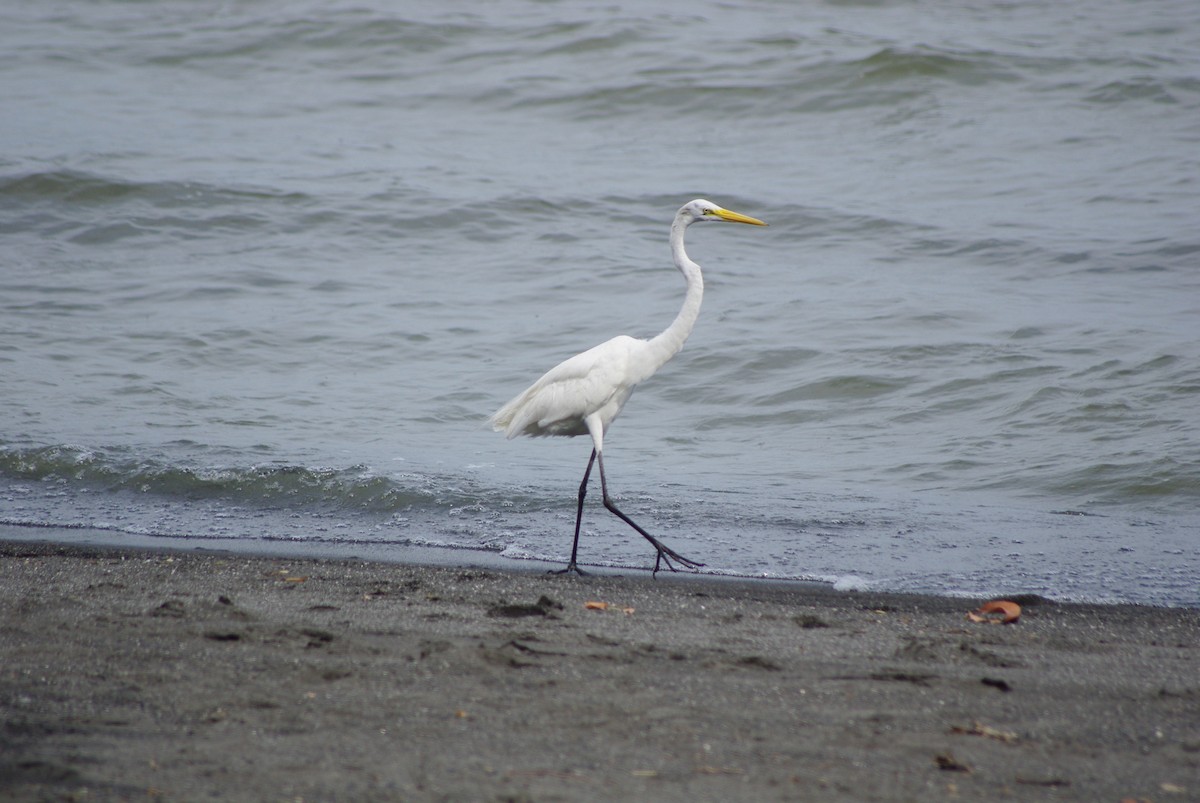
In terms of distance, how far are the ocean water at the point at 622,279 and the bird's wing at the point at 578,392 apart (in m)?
0.56

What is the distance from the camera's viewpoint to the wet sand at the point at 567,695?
273 cm

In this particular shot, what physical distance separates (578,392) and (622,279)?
582 centimetres

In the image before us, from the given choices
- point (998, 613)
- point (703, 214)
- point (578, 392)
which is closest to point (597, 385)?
point (578, 392)

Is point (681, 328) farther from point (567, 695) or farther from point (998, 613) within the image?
point (567, 695)

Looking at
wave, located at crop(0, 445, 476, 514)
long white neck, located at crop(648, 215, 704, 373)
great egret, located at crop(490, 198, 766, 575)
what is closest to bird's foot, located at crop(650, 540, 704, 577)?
great egret, located at crop(490, 198, 766, 575)

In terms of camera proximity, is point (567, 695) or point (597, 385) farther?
point (597, 385)

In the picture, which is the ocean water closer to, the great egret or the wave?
the wave

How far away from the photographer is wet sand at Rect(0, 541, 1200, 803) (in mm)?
2730

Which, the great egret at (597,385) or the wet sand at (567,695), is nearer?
the wet sand at (567,695)

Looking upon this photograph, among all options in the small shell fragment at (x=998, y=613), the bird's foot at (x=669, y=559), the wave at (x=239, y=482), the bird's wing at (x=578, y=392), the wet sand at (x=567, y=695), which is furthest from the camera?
the wave at (x=239, y=482)

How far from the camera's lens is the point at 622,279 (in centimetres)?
1198

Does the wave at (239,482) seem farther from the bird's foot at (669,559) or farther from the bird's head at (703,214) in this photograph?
the bird's head at (703,214)

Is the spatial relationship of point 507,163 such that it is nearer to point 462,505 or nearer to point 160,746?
point 462,505

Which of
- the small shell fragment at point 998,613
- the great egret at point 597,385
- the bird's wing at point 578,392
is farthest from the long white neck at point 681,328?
the small shell fragment at point 998,613
